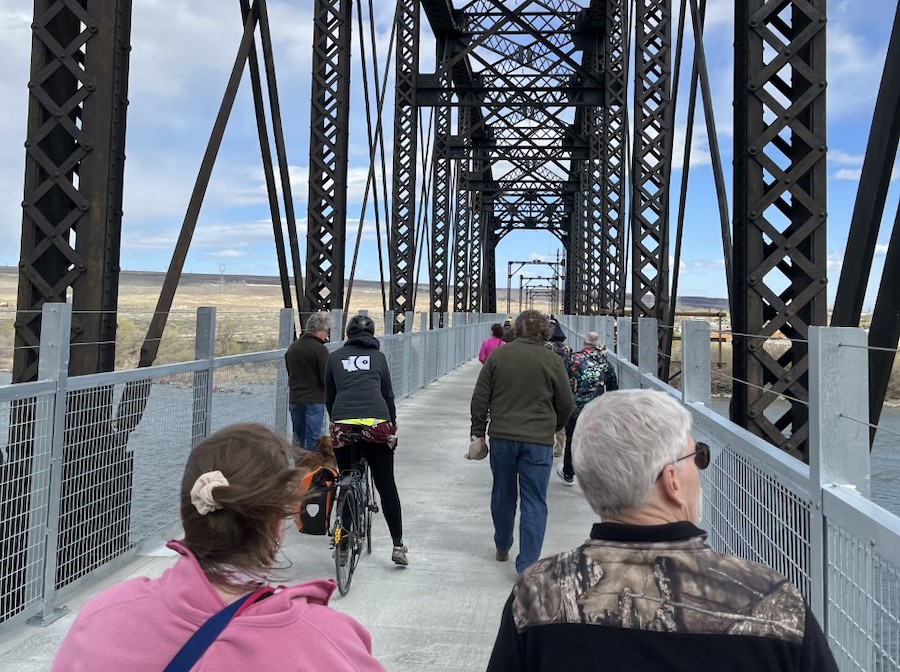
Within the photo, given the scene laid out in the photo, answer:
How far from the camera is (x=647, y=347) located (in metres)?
7.04

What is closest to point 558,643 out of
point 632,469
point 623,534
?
point 623,534

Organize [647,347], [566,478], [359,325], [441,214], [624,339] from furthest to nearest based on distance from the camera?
[441,214]
[624,339]
[566,478]
[647,347]
[359,325]

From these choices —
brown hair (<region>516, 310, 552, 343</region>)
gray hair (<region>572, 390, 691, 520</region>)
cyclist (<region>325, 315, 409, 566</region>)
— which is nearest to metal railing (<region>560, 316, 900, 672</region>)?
gray hair (<region>572, 390, 691, 520</region>)

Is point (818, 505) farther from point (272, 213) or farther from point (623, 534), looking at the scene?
point (272, 213)

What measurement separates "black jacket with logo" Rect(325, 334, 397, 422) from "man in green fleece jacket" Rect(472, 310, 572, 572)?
66cm

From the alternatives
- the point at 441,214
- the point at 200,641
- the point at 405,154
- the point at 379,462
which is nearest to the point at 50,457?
the point at 379,462

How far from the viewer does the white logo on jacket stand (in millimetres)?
5406

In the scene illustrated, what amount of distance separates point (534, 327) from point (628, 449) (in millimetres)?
3913

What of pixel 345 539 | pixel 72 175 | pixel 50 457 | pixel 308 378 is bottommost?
pixel 345 539

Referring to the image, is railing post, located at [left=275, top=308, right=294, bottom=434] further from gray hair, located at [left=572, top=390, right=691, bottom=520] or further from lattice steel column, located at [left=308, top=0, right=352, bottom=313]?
gray hair, located at [left=572, top=390, right=691, bottom=520]

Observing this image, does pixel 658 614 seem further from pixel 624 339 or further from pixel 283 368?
pixel 624 339

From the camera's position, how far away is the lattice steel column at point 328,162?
38.8 feet

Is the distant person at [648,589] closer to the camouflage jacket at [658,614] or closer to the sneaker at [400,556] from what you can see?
the camouflage jacket at [658,614]

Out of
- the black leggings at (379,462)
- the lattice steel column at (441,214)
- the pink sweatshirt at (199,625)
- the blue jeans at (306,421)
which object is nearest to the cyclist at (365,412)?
the black leggings at (379,462)
